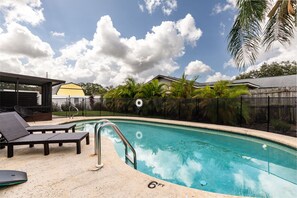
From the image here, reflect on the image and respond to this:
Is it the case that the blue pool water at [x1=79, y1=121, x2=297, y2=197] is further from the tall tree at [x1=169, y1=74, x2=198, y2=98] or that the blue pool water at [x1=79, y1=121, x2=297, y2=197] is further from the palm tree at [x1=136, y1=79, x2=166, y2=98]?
the palm tree at [x1=136, y1=79, x2=166, y2=98]

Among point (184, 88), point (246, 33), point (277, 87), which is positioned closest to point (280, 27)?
point (246, 33)

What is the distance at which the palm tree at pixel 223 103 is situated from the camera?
975 cm

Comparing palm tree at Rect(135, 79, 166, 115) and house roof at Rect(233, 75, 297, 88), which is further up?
house roof at Rect(233, 75, 297, 88)

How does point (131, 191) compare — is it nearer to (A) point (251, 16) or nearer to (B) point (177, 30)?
(A) point (251, 16)

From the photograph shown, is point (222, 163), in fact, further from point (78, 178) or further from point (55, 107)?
point (55, 107)

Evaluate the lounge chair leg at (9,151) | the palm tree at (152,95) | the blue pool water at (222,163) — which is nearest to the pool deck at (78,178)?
the lounge chair leg at (9,151)

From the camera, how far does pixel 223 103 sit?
10.1 m

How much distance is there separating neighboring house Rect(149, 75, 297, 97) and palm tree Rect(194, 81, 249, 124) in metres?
1.72

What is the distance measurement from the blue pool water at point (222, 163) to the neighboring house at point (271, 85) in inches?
195

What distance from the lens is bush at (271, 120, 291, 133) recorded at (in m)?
7.85

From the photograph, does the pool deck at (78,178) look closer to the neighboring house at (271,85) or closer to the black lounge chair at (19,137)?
the black lounge chair at (19,137)

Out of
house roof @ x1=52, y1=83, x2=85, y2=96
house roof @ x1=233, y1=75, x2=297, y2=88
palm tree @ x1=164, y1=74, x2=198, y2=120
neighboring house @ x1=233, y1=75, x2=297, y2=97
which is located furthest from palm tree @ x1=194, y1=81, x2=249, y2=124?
house roof @ x1=52, y1=83, x2=85, y2=96

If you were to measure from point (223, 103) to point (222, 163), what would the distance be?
5.52m

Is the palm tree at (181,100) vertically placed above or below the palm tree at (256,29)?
below
